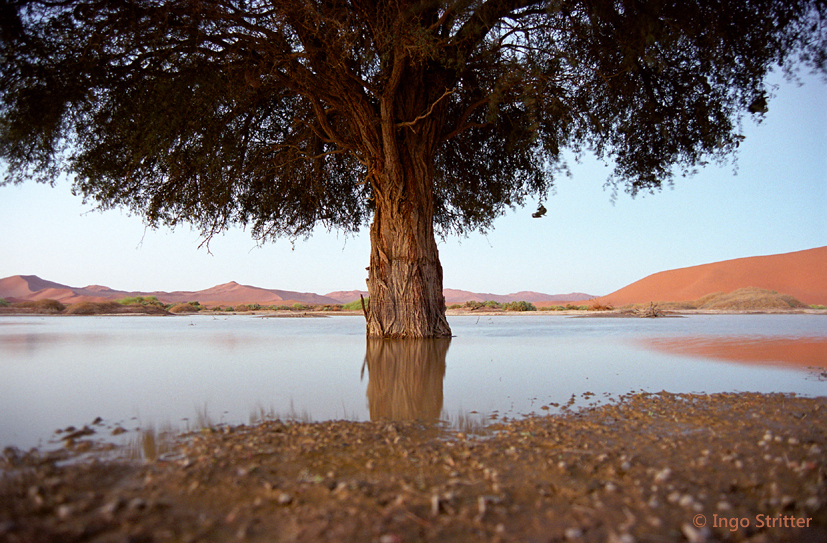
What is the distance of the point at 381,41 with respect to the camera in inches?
280

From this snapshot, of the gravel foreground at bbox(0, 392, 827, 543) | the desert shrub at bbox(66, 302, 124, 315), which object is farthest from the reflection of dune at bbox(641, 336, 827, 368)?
the desert shrub at bbox(66, 302, 124, 315)

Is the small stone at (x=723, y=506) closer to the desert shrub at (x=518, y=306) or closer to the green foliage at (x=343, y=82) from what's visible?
the green foliage at (x=343, y=82)

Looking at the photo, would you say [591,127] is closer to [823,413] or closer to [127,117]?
[823,413]

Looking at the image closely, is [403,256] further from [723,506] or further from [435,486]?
[723,506]

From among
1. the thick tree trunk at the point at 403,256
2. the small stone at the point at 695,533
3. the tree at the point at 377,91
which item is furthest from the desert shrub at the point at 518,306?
the small stone at the point at 695,533

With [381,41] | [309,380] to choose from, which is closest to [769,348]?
[309,380]

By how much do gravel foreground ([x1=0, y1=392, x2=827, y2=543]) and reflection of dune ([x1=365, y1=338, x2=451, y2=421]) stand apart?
0.51 m

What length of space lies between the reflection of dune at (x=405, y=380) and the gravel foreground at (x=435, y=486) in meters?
0.51

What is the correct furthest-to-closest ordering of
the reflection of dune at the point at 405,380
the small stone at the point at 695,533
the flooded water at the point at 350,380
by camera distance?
the reflection of dune at the point at 405,380 → the flooded water at the point at 350,380 → the small stone at the point at 695,533

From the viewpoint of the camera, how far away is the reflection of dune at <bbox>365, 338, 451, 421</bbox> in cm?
322

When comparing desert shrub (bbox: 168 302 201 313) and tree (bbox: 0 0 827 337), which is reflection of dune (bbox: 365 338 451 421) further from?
desert shrub (bbox: 168 302 201 313)

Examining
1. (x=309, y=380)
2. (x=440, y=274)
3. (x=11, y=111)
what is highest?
(x=11, y=111)

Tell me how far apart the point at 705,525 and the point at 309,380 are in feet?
11.5

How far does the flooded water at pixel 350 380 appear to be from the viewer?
311 centimetres
